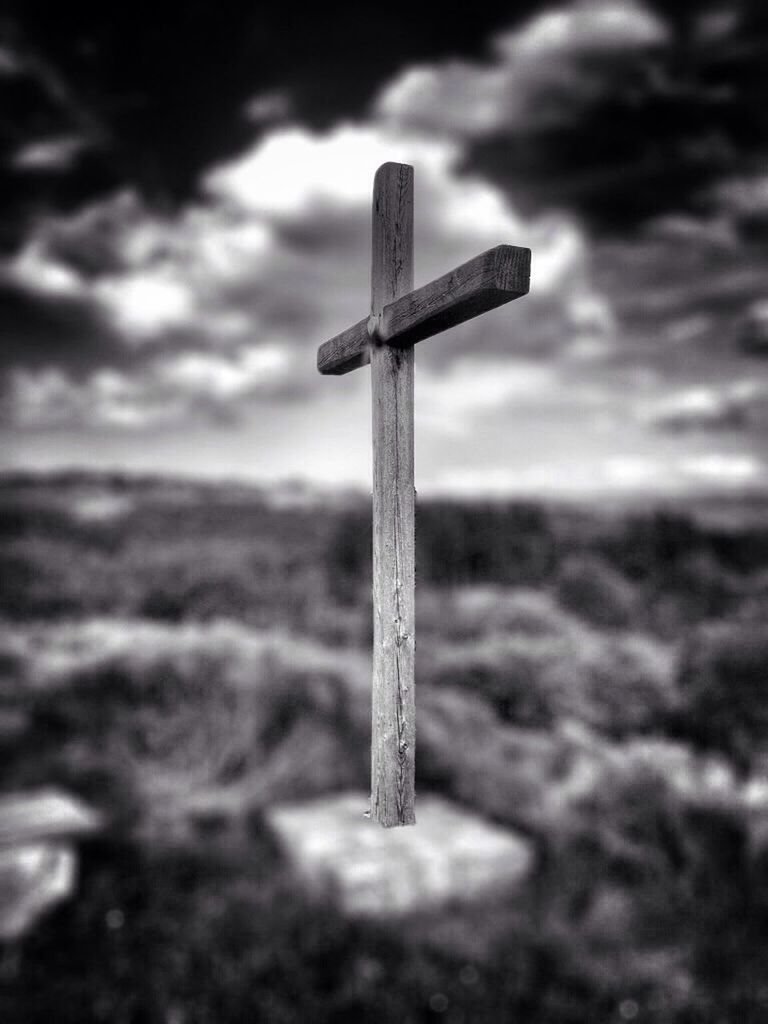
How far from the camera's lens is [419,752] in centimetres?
1432

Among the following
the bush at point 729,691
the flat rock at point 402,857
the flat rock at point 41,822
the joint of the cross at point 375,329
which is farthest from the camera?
the bush at point 729,691

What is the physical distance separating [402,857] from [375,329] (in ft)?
38.4

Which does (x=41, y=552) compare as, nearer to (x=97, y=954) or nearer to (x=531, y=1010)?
(x=97, y=954)

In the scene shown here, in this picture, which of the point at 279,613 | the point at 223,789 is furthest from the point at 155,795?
the point at 279,613

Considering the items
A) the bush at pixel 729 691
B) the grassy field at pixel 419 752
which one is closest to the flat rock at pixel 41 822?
the grassy field at pixel 419 752

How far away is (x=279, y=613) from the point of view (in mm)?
17781

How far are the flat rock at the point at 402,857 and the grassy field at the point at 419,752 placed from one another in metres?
0.65

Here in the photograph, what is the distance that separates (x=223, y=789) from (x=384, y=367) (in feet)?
48.4

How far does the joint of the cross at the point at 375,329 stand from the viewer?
4.00 feet

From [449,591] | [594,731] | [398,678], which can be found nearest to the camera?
[398,678]

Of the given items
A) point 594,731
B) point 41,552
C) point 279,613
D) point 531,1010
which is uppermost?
point 41,552

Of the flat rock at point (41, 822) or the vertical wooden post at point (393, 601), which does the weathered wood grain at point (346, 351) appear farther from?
the flat rock at point (41, 822)

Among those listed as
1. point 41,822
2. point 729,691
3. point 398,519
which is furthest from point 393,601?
point 729,691

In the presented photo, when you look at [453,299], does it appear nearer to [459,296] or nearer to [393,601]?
[459,296]
